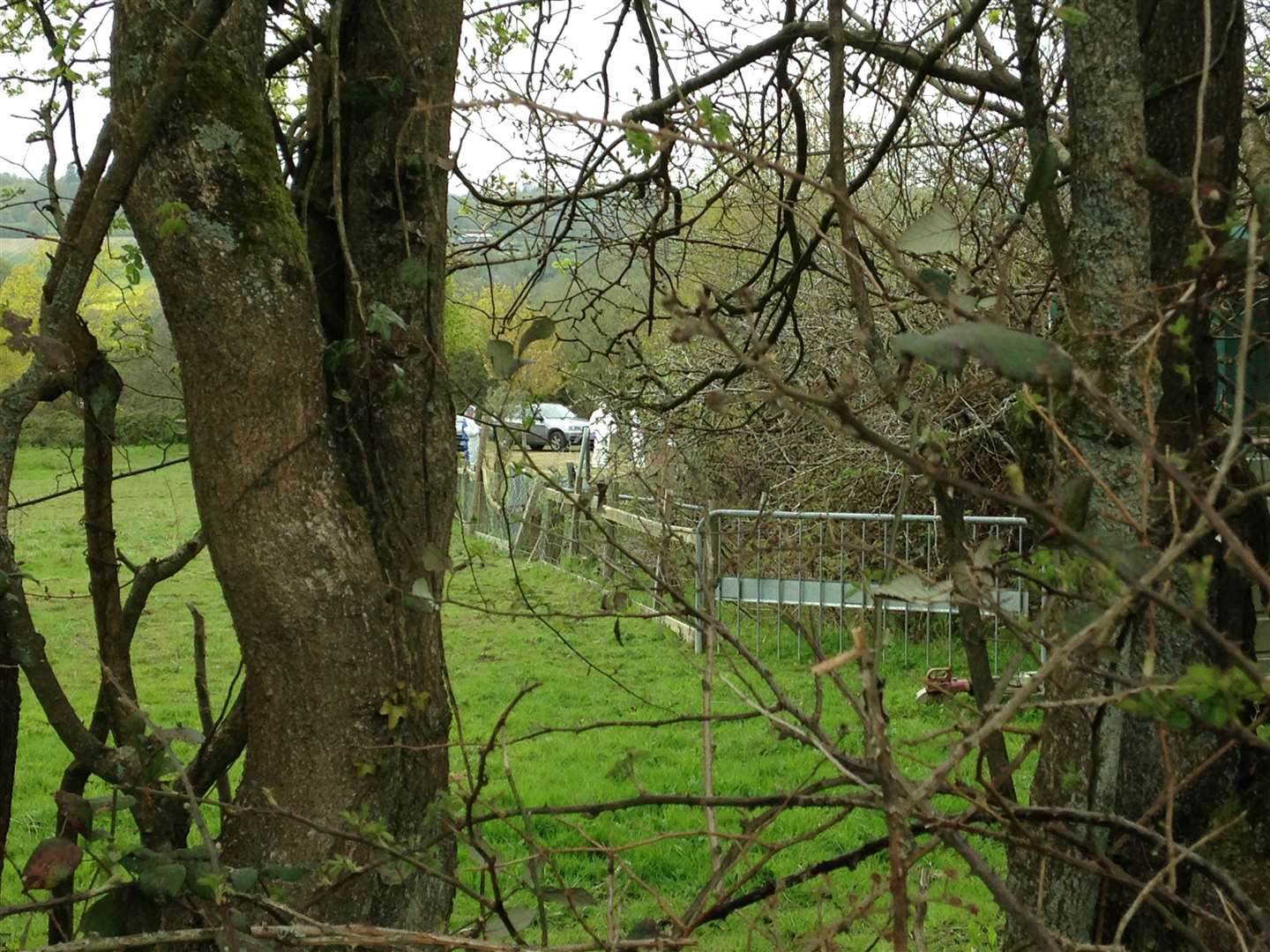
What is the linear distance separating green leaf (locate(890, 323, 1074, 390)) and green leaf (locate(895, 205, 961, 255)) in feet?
1.68

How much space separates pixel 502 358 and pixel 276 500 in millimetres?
592

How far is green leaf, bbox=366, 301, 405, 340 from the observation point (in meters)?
2.43

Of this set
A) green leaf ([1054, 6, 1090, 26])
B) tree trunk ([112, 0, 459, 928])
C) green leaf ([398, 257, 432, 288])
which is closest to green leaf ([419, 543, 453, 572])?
tree trunk ([112, 0, 459, 928])

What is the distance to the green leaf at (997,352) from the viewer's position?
0.79 meters

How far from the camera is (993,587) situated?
1.25m

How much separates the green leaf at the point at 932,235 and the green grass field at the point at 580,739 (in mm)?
568

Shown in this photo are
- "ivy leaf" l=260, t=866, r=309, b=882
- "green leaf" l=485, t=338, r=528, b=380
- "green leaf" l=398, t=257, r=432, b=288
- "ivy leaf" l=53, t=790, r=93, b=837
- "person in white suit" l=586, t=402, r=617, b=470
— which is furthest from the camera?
"person in white suit" l=586, t=402, r=617, b=470

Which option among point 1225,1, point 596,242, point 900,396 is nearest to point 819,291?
point 596,242

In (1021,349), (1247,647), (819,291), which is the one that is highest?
(819,291)

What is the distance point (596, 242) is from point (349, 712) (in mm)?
2372

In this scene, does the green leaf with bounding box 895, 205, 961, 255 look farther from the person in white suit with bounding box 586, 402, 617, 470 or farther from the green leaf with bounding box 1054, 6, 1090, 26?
the person in white suit with bounding box 586, 402, 617, 470

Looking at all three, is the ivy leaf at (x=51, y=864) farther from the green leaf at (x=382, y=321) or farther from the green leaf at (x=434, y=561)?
the green leaf at (x=382, y=321)

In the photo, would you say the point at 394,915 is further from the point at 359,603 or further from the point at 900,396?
the point at 900,396

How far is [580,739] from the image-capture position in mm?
7938
